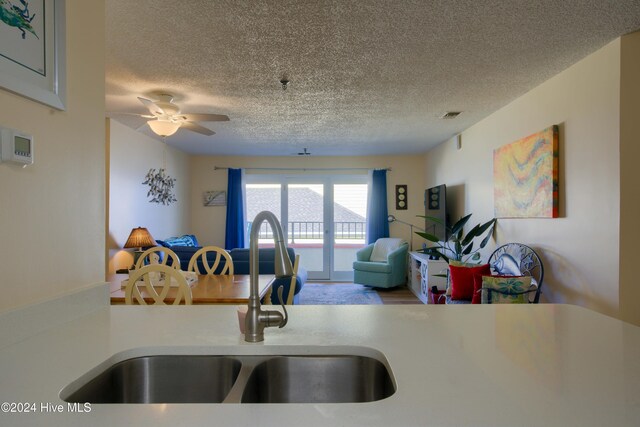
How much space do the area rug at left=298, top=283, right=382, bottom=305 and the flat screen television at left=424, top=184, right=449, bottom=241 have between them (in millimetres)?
1317

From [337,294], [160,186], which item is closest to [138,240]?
[160,186]

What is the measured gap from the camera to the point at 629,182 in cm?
215

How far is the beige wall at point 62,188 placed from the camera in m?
0.97

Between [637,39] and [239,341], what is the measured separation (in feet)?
9.13

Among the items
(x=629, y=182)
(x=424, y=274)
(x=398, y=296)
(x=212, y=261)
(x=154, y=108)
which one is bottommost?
(x=398, y=296)

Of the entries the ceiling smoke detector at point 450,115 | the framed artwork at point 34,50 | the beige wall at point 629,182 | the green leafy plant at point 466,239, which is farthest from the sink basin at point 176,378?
the ceiling smoke detector at point 450,115

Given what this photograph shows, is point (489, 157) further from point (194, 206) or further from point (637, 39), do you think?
point (194, 206)

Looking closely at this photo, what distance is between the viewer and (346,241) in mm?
6902

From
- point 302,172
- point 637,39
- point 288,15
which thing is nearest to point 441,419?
point 288,15

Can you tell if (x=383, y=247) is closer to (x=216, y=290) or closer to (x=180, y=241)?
(x=180, y=241)

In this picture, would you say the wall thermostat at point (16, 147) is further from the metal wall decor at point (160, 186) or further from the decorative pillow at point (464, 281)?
the metal wall decor at point (160, 186)

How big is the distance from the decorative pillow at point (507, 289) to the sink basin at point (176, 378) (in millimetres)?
2335

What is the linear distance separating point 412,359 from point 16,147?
3.90 feet

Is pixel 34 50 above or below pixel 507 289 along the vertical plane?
above
